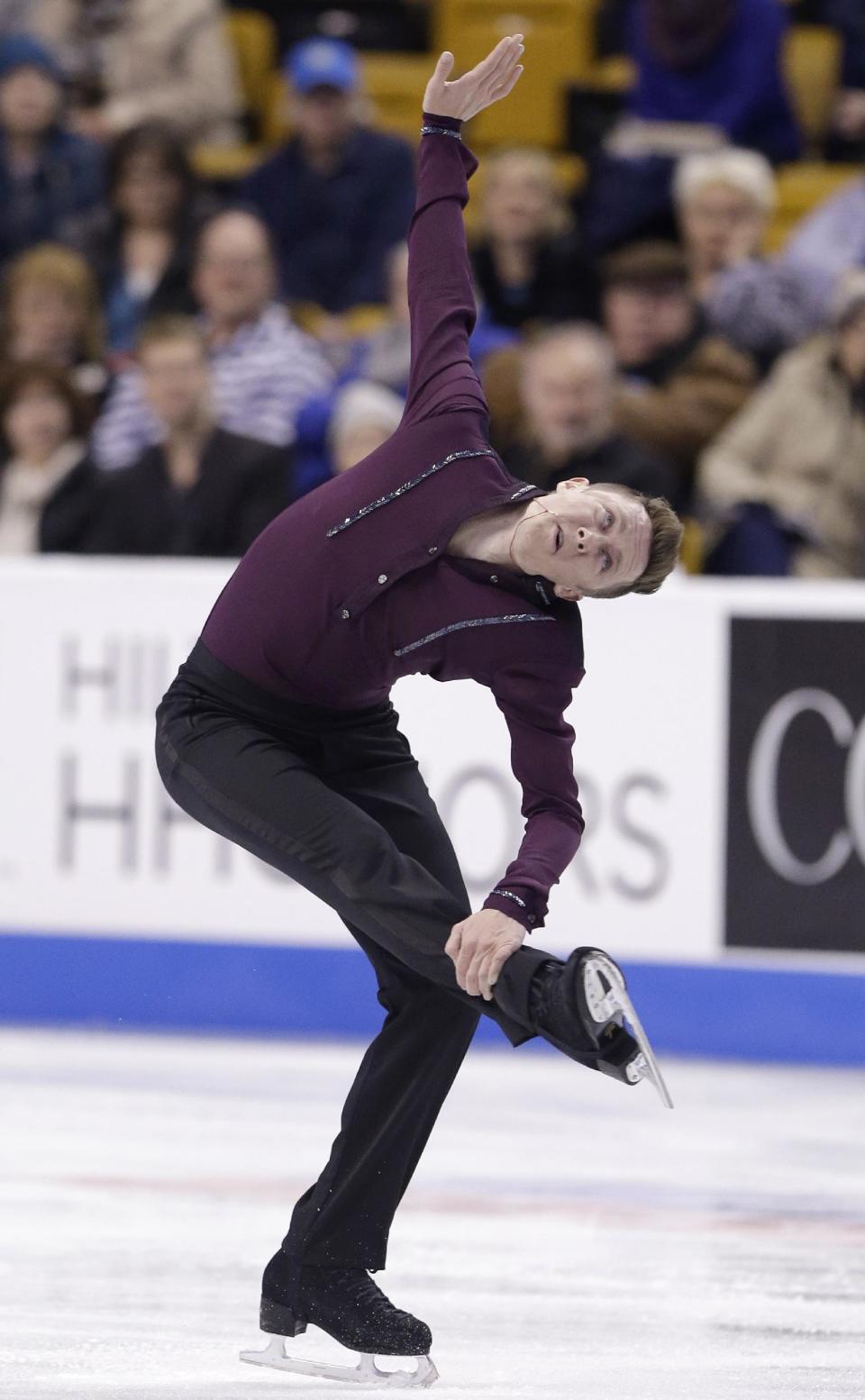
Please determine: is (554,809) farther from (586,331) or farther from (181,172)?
(181,172)

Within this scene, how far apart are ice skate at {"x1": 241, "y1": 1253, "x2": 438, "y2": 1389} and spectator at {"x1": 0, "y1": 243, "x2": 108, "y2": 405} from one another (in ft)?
14.7

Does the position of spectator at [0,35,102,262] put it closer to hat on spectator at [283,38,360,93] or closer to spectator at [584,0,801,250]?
hat on spectator at [283,38,360,93]

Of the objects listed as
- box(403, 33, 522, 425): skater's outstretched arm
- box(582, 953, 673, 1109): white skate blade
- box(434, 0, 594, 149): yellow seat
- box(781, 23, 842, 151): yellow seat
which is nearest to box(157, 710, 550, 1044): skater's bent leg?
box(582, 953, 673, 1109): white skate blade

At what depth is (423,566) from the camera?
10.3 feet

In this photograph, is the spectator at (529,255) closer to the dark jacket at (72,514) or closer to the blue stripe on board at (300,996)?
the dark jacket at (72,514)

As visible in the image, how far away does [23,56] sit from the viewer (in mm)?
8203

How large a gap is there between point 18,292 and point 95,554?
1.25 m

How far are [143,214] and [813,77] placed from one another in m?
2.75

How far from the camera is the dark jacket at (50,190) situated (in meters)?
8.18

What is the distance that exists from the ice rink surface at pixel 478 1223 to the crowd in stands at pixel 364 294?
5.40 feet

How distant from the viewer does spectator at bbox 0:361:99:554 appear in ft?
22.0

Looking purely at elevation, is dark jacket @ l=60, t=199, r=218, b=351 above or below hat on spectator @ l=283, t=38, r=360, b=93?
below

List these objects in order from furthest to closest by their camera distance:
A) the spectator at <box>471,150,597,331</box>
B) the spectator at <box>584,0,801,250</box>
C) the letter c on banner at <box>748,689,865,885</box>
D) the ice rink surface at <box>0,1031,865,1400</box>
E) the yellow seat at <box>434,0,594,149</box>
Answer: the yellow seat at <box>434,0,594,149</box> → the spectator at <box>584,0,801,250</box> → the spectator at <box>471,150,597,331</box> → the letter c on banner at <box>748,689,865,885</box> → the ice rink surface at <box>0,1031,865,1400</box>

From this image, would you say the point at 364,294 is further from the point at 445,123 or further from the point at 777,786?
the point at 445,123
